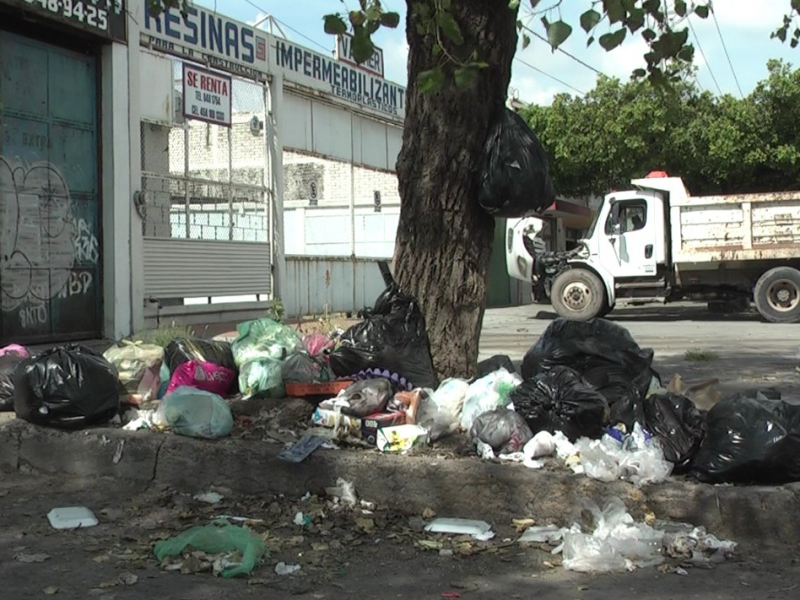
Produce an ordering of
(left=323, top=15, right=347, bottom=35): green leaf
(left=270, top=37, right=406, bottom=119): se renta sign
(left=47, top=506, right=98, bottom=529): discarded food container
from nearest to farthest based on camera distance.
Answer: (left=47, top=506, right=98, bottom=529): discarded food container, (left=323, top=15, right=347, bottom=35): green leaf, (left=270, top=37, right=406, bottom=119): se renta sign

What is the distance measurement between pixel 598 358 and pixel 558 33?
6.39ft

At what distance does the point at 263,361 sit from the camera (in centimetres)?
560

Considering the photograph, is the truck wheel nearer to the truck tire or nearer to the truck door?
the truck door

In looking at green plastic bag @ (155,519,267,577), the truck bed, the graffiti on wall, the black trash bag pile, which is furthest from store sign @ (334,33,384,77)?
green plastic bag @ (155,519,267,577)

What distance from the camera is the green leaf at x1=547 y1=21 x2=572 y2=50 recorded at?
12.8 ft

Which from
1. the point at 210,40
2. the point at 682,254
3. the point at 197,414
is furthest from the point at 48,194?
the point at 682,254

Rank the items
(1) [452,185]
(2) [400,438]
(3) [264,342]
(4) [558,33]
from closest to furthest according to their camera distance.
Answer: (4) [558,33] → (2) [400,438] → (1) [452,185] → (3) [264,342]

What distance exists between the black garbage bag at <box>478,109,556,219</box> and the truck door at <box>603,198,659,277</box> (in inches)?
441

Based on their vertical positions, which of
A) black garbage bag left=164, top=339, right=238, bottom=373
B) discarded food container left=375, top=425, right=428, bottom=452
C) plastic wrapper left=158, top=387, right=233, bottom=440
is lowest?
discarded food container left=375, top=425, right=428, bottom=452

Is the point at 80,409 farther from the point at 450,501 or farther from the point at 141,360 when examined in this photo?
the point at 450,501

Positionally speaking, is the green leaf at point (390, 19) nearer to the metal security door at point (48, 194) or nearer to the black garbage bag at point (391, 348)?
the black garbage bag at point (391, 348)

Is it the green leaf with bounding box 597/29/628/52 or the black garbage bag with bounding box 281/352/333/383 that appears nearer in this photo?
the green leaf with bounding box 597/29/628/52

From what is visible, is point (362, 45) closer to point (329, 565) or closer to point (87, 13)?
point (329, 565)

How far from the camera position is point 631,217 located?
634 inches
